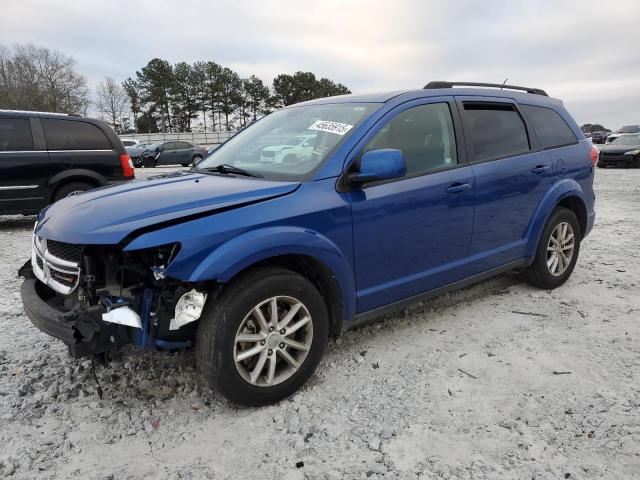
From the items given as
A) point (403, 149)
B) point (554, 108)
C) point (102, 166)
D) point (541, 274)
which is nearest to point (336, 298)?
point (403, 149)

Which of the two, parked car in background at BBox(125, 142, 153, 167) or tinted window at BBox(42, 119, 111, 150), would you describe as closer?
tinted window at BBox(42, 119, 111, 150)

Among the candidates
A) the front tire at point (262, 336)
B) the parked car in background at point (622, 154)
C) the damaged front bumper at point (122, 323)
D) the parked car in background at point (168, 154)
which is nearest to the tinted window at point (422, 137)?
the front tire at point (262, 336)

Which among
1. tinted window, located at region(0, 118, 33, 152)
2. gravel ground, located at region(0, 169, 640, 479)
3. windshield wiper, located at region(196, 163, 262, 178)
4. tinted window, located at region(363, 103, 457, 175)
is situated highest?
tinted window, located at region(0, 118, 33, 152)

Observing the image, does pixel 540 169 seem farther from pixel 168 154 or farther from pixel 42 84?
pixel 42 84

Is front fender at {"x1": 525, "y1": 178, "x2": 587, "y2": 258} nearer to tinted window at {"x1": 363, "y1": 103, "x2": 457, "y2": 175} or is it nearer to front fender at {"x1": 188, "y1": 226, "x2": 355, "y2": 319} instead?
tinted window at {"x1": 363, "y1": 103, "x2": 457, "y2": 175}

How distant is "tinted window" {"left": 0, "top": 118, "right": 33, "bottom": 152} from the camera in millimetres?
7348

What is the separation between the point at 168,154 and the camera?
A: 82.7 feet

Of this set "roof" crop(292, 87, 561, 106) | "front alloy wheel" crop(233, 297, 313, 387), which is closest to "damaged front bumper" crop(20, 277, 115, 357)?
"front alloy wheel" crop(233, 297, 313, 387)

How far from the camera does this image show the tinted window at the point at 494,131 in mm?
3756

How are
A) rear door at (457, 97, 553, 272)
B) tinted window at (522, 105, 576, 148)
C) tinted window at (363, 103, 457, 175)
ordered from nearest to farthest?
tinted window at (363, 103, 457, 175)
rear door at (457, 97, 553, 272)
tinted window at (522, 105, 576, 148)

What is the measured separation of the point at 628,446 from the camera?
7.77 feet

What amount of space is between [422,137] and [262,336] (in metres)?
1.79

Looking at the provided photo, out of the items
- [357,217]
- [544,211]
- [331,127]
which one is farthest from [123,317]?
[544,211]

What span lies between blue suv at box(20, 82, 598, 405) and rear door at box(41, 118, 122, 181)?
495 cm
